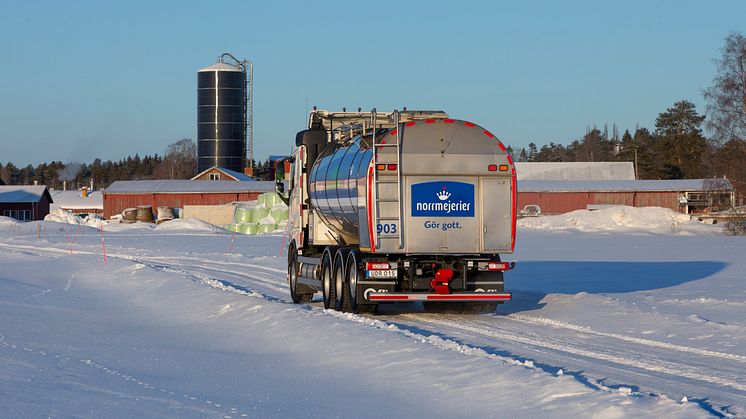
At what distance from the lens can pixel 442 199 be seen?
18938mm

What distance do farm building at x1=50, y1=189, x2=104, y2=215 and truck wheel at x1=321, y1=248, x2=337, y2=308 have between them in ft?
374

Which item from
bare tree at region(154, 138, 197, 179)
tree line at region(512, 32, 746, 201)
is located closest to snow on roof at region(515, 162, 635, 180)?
tree line at region(512, 32, 746, 201)

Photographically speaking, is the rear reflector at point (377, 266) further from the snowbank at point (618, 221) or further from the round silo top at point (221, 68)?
the round silo top at point (221, 68)

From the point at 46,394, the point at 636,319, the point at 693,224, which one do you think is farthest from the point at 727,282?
the point at 693,224

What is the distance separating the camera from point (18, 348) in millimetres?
14883

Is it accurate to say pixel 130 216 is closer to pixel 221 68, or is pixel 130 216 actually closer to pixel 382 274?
pixel 221 68

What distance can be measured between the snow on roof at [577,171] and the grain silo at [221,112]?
29676 mm

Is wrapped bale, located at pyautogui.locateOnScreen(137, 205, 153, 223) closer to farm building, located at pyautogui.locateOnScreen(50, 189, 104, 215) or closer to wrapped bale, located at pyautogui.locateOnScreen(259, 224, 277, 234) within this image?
wrapped bale, located at pyautogui.locateOnScreen(259, 224, 277, 234)

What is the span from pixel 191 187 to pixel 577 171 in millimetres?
43767

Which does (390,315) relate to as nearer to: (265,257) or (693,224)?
(265,257)

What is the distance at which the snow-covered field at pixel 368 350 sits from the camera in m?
10.9

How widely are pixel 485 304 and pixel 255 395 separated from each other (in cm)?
908

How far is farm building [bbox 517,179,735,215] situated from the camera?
92.9 meters

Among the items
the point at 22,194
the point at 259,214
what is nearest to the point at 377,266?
the point at 259,214
